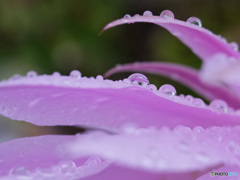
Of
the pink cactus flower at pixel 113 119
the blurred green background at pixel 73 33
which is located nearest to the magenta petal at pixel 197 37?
the pink cactus flower at pixel 113 119

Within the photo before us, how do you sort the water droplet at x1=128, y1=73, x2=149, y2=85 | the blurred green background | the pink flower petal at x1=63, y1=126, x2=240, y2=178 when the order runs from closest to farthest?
1. the pink flower petal at x1=63, y1=126, x2=240, y2=178
2. the water droplet at x1=128, y1=73, x2=149, y2=85
3. the blurred green background

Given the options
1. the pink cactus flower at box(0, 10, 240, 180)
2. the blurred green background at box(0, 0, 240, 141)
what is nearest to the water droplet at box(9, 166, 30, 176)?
the pink cactus flower at box(0, 10, 240, 180)

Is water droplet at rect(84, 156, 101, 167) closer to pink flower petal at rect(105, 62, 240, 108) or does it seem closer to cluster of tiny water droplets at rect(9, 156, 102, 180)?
cluster of tiny water droplets at rect(9, 156, 102, 180)

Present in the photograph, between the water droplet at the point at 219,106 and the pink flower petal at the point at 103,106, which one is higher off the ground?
the water droplet at the point at 219,106

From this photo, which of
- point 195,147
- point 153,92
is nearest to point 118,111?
point 153,92

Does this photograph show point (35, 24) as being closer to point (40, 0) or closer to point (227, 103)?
point (40, 0)

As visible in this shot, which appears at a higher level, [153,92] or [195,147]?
[153,92]

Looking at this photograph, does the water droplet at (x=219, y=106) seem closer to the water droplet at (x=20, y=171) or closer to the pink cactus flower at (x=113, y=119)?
the pink cactus flower at (x=113, y=119)
